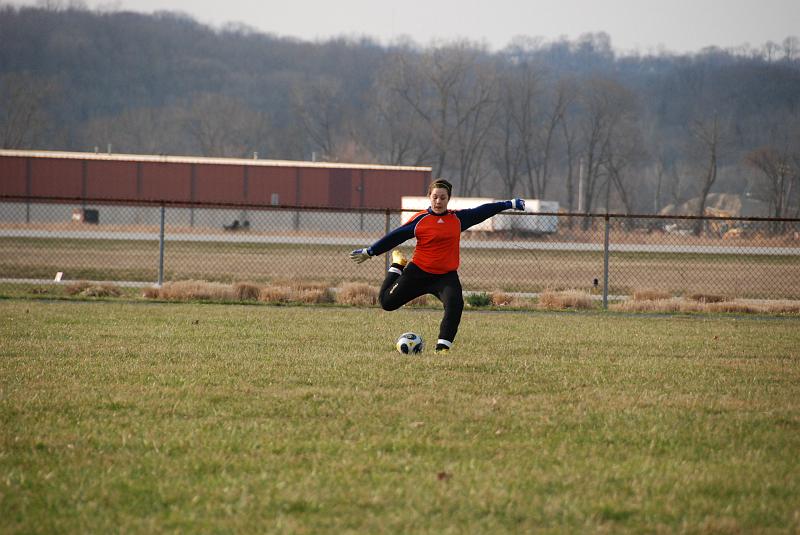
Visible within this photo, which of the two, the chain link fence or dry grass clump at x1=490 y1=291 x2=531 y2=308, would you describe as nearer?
dry grass clump at x1=490 y1=291 x2=531 y2=308

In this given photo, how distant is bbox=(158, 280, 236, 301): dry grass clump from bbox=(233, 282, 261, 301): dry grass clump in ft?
0.28

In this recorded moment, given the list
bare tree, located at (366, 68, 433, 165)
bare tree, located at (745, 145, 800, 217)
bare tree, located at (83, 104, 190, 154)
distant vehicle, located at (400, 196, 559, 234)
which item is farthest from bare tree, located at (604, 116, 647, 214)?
bare tree, located at (83, 104, 190, 154)

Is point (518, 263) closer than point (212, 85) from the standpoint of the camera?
Yes

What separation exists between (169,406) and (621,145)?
92.8 metres

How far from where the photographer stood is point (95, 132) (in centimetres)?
11800

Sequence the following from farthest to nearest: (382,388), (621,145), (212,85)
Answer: (212,85) → (621,145) → (382,388)

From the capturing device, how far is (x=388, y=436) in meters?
6.54

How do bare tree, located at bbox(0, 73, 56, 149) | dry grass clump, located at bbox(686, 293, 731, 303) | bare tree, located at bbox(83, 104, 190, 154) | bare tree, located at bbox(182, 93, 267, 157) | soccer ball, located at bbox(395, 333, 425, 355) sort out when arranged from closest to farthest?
soccer ball, located at bbox(395, 333, 425, 355), dry grass clump, located at bbox(686, 293, 731, 303), bare tree, located at bbox(0, 73, 56, 149), bare tree, located at bbox(182, 93, 267, 157), bare tree, located at bbox(83, 104, 190, 154)

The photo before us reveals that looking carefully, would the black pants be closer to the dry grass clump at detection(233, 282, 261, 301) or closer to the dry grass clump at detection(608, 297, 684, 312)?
the dry grass clump at detection(233, 282, 261, 301)

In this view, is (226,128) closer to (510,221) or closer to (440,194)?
(510,221)

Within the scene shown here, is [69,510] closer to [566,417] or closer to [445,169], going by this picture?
[566,417]

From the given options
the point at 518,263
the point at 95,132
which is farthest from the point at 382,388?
the point at 95,132

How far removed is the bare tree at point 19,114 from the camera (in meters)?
98.9

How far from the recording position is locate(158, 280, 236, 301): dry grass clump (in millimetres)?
18062
